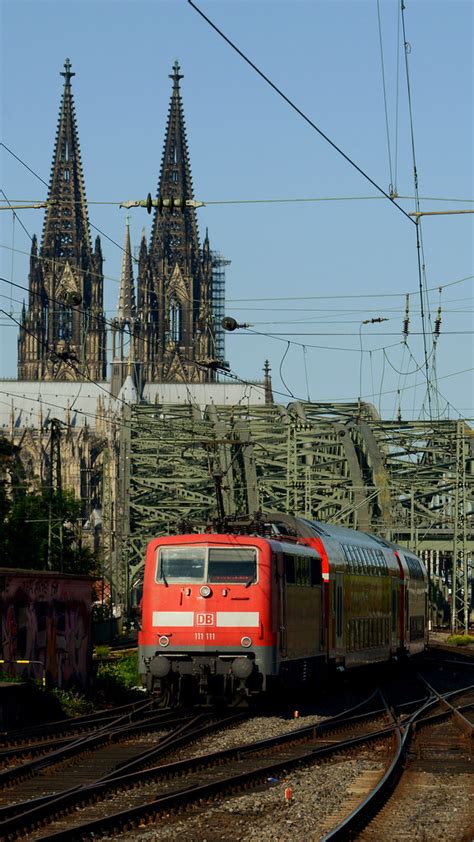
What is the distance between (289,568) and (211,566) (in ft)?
5.37

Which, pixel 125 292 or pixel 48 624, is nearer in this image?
pixel 48 624

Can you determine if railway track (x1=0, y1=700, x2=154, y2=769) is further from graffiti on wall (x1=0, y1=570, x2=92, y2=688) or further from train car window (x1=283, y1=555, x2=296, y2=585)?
train car window (x1=283, y1=555, x2=296, y2=585)

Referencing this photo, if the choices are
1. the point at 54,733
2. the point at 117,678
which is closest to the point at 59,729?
the point at 54,733

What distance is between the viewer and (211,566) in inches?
924

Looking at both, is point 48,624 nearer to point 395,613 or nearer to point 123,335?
point 395,613

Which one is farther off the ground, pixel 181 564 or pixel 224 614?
pixel 181 564

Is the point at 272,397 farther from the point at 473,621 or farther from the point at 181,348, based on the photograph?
the point at 473,621

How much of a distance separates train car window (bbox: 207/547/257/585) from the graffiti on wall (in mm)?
4605

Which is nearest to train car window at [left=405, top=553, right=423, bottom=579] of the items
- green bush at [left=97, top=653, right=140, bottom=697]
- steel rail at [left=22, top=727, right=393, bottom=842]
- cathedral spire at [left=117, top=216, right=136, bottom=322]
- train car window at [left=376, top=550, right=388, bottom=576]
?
train car window at [left=376, top=550, right=388, bottom=576]

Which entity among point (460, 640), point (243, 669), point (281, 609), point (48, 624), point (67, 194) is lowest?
point (460, 640)

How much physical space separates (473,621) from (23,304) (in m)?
118

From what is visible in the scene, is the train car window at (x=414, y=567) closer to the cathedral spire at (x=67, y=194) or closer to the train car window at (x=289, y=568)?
the train car window at (x=289, y=568)

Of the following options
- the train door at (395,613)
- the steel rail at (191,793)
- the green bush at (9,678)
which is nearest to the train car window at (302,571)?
the green bush at (9,678)

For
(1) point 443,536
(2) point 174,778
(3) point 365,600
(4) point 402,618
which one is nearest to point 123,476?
(1) point 443,536
